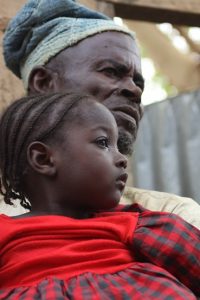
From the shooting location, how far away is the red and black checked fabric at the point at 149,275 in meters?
1.60

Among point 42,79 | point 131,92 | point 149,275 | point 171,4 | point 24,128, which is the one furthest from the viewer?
point 171,4

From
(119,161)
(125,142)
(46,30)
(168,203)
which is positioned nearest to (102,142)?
(119,161)

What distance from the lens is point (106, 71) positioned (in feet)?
8.98

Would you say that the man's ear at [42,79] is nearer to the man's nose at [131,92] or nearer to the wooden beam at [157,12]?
the man's nose at [131,92]

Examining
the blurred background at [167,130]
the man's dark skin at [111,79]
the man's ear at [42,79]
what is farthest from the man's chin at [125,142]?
the blurred background at [167,130]

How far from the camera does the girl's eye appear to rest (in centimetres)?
184

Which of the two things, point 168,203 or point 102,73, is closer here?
point 168,203

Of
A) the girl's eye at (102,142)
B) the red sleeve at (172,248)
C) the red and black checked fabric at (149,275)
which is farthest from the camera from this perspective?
the girl's eye at (102,142)

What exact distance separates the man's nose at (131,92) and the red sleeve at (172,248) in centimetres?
90

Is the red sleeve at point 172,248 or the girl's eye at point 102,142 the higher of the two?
the girl's eye at point 102,142

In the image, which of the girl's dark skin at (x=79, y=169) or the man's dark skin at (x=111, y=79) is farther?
the man's dark skin at (x=111, y=79)

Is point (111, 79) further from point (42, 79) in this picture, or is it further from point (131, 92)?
point (42, 79)

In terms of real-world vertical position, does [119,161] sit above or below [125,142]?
above

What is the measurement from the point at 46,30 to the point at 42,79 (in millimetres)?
204
